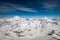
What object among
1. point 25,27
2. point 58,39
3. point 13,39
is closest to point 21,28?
point 25,27

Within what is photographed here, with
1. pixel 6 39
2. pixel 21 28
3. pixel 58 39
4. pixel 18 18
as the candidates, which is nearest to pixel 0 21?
pixel 18 18

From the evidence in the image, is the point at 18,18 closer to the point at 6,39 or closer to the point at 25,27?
the point at 25,27

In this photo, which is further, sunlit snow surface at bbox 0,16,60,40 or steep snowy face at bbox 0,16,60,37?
steep snowy face at bbox 0,16,60,37

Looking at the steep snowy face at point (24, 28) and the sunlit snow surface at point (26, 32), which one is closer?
the sunlit snow surface at point (26, 32)

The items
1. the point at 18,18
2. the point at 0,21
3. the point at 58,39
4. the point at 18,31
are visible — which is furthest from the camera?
the point at 0,21

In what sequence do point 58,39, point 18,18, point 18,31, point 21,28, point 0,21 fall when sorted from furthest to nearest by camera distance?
point 0,21, point 18,18, point 21,28, point 18,31, point 58,39

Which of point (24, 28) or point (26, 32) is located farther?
point (24, 28)

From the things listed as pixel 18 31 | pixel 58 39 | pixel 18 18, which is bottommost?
pixel 58 39

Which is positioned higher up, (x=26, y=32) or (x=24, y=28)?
(x=24, y=28)

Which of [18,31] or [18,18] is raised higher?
[18,18]

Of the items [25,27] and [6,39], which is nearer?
[6,39]
